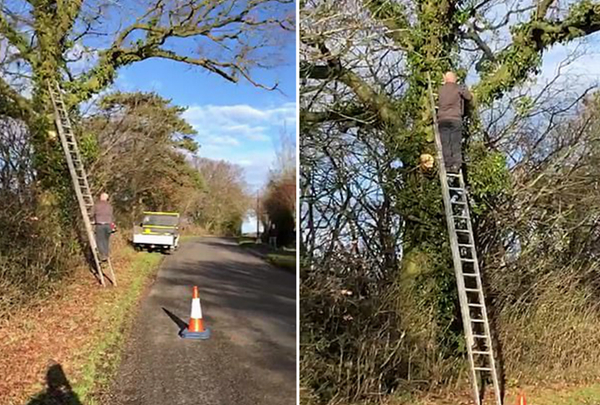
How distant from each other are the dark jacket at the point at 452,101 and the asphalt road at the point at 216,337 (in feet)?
5.47

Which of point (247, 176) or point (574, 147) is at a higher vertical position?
point (574, 147)

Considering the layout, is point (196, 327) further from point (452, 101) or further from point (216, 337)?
point (452, 101)

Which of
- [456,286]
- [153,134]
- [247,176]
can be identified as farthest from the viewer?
[456,286]

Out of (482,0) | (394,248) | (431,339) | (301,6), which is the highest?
(482,0)

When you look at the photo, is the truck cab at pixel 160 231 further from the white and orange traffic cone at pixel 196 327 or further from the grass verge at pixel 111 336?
the white and orange traffic cone at pixel 196 327

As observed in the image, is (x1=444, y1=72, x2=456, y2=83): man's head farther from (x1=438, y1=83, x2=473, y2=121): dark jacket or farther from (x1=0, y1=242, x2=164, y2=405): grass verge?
(x1=0, y1=242, x2=164, y2=405): grass verge

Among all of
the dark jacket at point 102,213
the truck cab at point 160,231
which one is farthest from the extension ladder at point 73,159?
the truck cab at point 160,231

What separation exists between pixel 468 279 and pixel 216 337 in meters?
1.70

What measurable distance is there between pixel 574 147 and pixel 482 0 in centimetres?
107

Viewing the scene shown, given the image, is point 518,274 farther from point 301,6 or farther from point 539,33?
point 301,6

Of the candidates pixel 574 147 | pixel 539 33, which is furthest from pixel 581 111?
pixel 539 33

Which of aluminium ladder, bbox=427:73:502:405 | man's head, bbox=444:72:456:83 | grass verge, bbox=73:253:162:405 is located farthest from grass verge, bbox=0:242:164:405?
man's head, bbox=444:72:456:83

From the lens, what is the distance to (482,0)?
4074mm

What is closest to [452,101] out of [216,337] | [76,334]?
[216,337]
